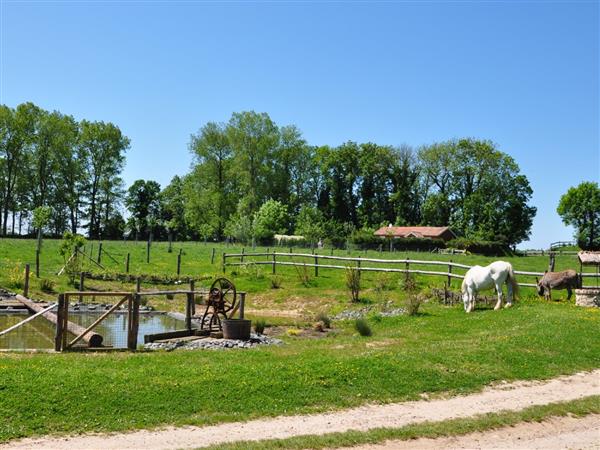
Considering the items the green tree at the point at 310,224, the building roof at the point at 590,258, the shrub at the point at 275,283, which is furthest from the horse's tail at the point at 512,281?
the green tree at the point at 310,224

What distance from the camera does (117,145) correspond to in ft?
251

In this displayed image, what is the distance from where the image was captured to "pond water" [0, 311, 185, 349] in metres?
15.3

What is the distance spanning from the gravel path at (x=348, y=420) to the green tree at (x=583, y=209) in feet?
253

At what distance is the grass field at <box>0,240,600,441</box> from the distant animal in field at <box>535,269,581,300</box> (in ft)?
8.53

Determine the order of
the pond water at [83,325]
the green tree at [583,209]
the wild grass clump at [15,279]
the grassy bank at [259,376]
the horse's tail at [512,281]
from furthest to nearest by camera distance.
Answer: the green tree at [583,209]
the wild grass clump at [15,279]
the horse's tail at [512,281]
the pond water at [83,325]
the grassy bank at [259,376]

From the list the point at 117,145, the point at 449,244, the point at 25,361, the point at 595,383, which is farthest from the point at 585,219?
the point at 25,361

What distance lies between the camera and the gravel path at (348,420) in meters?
7.30

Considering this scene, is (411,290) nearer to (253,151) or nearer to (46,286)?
(46,286)

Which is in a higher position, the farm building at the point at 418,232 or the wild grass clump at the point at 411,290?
the farm building at the point at 418,232

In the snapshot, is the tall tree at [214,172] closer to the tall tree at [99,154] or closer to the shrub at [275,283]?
the tall tree at [99,154]

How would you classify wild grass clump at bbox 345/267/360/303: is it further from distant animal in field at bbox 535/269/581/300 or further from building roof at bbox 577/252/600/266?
building roof at bbox 577/252/600/266

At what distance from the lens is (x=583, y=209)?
8538 cm

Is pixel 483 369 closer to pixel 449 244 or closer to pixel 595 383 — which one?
pixel 595 383

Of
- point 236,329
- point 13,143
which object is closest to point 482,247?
point 236,329
